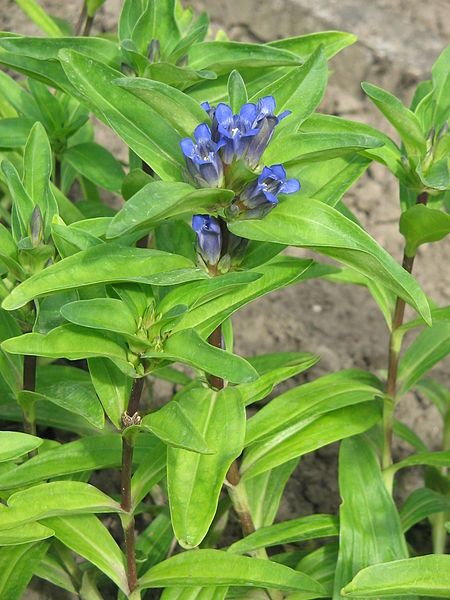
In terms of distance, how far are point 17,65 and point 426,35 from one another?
2658 millimetres

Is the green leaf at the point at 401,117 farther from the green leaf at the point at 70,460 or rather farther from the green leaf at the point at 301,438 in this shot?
the green leaf at the point at 70,460

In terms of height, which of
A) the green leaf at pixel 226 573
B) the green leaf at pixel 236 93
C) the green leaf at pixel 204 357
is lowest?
the green leaf at pixel 226 573

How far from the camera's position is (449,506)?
94.0 inches

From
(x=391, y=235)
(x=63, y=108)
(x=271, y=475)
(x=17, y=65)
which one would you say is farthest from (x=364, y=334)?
(x=17, y=65)

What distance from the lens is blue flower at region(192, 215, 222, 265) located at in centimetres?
183

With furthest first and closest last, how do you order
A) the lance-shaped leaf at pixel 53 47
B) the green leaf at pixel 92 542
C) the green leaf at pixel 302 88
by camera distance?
1. the lance-shaped leaf at pixel 53 47
2. the green leaf at pixel 92 542
3. the green leaf at pixel 302 88

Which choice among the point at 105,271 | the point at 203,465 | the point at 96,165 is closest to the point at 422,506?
the point at 203,465

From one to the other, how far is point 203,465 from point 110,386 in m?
0.25

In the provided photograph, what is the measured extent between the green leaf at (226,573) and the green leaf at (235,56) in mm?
1130

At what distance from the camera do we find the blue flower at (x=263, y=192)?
1.76 meters

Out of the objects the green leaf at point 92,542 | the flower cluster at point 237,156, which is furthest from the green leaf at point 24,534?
the flower cluster at point 237,156

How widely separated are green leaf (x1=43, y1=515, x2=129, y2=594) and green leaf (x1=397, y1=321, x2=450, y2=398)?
82cm

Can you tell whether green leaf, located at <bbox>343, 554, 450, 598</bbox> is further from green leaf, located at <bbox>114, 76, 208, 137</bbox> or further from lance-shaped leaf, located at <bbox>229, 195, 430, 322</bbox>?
green leaf, located at <bbox>114, 76, 208, 137</bbox>

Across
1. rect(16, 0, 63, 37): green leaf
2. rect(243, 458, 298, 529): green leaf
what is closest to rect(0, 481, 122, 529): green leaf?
rect(243, 458, 298, 529): green leaf
